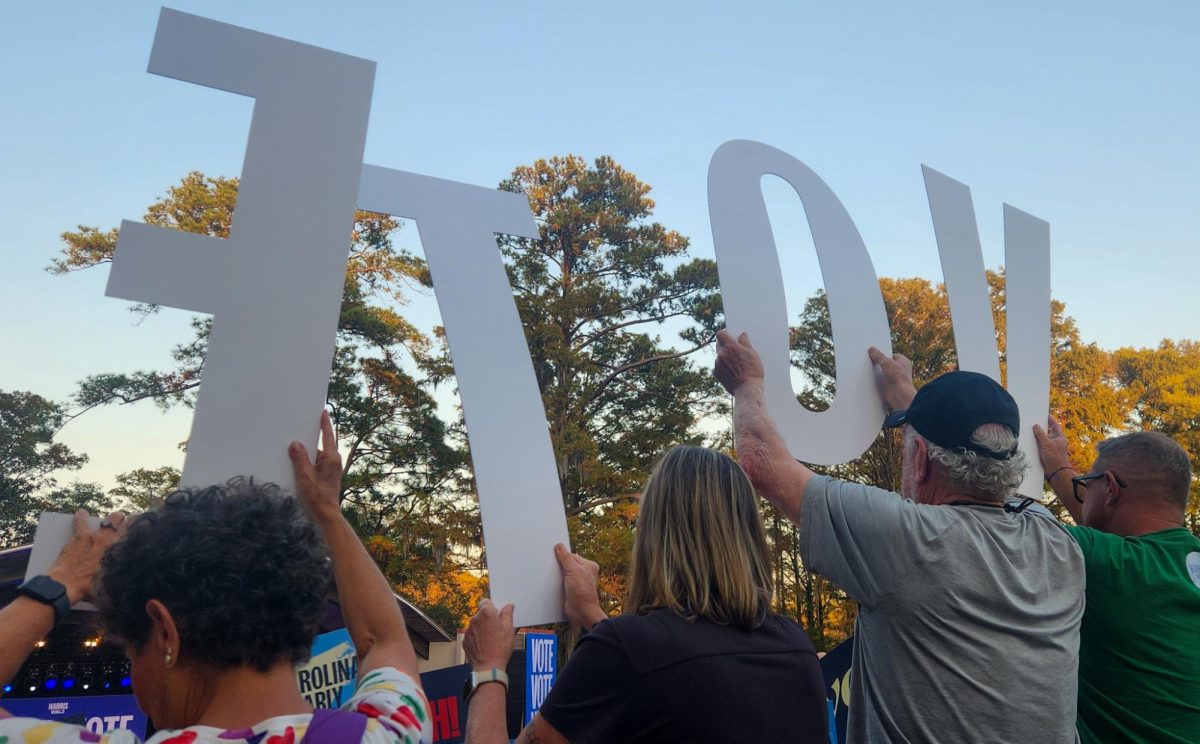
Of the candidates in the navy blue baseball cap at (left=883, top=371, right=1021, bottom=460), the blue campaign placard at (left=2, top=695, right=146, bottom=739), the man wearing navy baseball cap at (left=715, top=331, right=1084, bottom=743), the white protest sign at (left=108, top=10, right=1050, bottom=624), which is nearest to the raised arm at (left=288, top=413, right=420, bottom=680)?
the white protest sign at (left=108, top=10, right=1050, bottom=624)

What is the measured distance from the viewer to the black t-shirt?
141 cm

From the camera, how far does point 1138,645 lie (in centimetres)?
209

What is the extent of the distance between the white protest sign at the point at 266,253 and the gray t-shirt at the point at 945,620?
4.22ft

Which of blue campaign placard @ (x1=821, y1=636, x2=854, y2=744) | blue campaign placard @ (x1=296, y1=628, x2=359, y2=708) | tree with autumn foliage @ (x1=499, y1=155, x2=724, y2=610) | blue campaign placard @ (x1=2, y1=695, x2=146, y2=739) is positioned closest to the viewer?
blue campaign placard @ (x1=821, y1=636, x2=854, y2=744)

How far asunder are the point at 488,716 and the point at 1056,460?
8.46ft

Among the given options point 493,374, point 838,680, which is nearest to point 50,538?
point 493,374

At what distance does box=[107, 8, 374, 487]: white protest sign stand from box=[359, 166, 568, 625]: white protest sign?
230 millimetres

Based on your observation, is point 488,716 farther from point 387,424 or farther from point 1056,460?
point 387,424

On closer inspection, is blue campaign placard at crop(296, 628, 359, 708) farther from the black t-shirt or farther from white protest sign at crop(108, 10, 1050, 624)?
the black t-shirt

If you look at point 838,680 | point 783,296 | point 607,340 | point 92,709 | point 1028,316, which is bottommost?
point 92,709

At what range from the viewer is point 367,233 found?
17.2 m

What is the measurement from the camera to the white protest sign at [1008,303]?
3.44m

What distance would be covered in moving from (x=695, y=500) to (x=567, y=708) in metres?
0.47

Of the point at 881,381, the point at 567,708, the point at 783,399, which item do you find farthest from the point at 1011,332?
the point at 567,708
